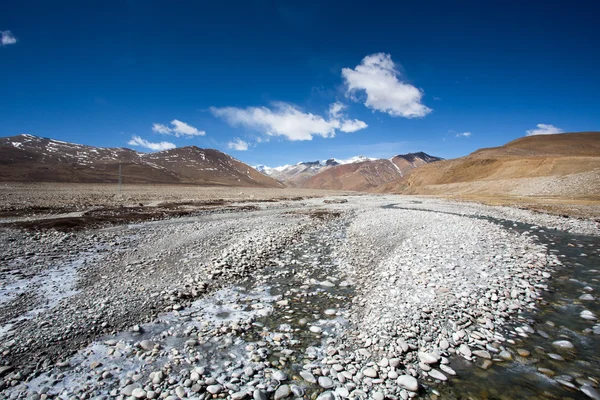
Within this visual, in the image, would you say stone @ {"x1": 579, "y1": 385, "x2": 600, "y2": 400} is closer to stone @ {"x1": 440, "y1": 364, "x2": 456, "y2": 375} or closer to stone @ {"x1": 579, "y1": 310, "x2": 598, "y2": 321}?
stone @ {"x1": 440, "y1": 364, "x2": 456, "y2": 375}

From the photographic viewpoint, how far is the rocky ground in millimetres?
5484

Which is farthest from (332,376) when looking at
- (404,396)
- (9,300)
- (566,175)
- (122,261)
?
(566,175)

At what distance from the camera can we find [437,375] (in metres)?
5.67

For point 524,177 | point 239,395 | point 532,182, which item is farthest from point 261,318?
point 524,177

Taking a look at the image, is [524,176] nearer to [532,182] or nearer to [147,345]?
[532,182]

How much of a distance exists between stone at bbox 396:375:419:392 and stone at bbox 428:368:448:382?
1.73ft

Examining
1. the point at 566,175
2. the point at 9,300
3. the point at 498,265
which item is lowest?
the point at 9,300

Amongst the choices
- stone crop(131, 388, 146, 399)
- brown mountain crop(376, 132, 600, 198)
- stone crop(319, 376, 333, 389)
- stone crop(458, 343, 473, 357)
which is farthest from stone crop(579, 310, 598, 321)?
brown mountain crop(376, 132, 600, 198)

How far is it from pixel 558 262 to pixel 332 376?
14.4m

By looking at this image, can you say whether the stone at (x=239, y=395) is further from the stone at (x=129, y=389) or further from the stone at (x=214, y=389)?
the stone at (x=129, y=389)

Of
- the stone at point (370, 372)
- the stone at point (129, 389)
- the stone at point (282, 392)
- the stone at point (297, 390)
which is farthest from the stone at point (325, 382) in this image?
the stone at point (129, 389)

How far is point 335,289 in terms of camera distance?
34.2 ft

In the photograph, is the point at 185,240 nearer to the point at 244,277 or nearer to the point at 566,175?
the point at 244,277

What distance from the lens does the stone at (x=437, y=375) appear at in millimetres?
5594
